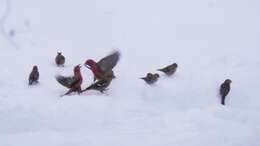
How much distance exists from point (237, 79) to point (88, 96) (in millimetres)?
2524

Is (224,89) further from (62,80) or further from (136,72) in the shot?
(62,80)

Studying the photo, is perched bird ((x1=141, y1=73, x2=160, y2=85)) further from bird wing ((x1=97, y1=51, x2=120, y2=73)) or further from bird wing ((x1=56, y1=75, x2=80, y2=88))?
bird wing ((x1=56, y1=75, x2=80, y2=88))

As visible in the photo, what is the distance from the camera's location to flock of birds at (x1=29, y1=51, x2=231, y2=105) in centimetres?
923

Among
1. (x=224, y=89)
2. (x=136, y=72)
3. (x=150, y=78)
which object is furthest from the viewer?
(x=136, y=72)

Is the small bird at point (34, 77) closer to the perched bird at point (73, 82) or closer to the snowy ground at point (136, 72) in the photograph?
the snowy ground at point (136, 72)

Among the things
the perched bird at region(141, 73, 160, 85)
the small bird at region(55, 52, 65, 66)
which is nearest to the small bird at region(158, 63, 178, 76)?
Result: the perched bird at region(141, 73, 160, 85)

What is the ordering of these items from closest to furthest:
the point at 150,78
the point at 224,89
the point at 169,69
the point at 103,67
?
1. the point at 224,89
2. the point at 150,78
3. the point at 103,67
4. the point at 169,69

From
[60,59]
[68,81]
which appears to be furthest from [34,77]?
[60,59]

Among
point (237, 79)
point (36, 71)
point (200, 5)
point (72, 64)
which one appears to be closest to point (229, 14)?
point (200, 5)

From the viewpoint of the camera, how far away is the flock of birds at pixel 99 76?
9.23 m

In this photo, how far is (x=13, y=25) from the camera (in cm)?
1128

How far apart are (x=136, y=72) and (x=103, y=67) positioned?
0.62 m

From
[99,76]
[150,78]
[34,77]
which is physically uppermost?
[150,78]

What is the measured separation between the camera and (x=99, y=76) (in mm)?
9617
